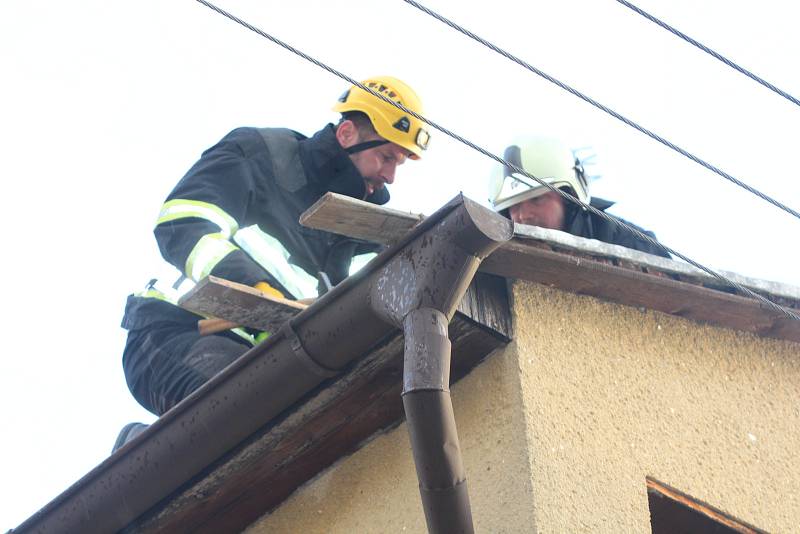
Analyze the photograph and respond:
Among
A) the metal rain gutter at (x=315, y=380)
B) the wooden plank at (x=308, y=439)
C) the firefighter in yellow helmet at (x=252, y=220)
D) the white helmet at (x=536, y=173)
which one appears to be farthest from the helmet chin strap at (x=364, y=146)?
the metal rain gutter at (x=315, y=380)

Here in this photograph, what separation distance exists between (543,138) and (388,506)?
354 cm

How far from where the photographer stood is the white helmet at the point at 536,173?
23.8 ft

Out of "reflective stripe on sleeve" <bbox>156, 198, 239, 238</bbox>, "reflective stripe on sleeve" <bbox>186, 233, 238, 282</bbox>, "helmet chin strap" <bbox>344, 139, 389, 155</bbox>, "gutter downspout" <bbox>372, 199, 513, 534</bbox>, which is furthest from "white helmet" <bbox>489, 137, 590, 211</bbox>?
"gutter downspout" <bbox>372, 199, 513, 534</bbox>

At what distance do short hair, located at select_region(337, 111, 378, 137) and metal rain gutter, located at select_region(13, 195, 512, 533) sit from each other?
2.48 meters

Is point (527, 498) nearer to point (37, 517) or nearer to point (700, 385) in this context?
point (700, 385)

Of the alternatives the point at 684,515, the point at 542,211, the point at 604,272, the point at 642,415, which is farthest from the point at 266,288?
the point at 542,211

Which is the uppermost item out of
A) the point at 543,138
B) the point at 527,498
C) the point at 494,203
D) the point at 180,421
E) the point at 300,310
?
the point at 543,138

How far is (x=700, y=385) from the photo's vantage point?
4.79 m

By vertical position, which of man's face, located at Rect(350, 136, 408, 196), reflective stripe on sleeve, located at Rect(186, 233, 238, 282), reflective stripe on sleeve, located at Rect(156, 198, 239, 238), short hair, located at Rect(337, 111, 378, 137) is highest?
short hair, located at Rect(337, 111, 378, 137)

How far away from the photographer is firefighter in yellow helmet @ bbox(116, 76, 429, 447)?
209 inches

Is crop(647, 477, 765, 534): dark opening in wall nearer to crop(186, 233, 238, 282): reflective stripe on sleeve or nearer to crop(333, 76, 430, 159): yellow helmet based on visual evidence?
crop(186, 233, 238, 282): reflective stripe on sleeve

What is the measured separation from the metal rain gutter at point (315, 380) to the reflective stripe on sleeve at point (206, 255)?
0.91m

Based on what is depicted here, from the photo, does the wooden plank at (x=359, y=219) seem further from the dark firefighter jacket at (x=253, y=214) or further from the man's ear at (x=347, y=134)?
the man's ear at (x=347, y=134)

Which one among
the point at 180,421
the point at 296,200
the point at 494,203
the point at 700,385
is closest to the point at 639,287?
the point at 700,385
